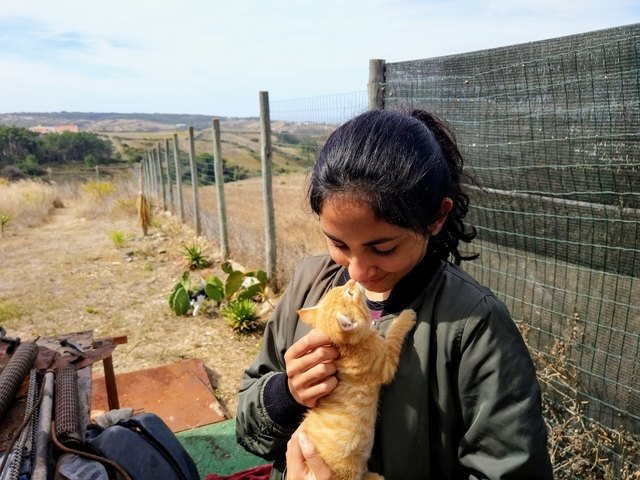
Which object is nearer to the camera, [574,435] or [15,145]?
[574,435]

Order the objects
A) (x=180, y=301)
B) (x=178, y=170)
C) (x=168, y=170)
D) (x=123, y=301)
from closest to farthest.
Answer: (x=180, y=301), (x=123, y=301), (x=178, y=170), (x=168, y=170)

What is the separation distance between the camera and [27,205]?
18891 millimetres

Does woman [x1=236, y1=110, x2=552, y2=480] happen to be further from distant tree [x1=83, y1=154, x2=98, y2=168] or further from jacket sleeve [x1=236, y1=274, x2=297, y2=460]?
distant tree [x1=83, y1=154, x2=98, y2=168]

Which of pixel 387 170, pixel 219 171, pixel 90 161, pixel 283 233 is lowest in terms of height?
pixel 90 161

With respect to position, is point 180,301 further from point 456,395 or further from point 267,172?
point 456,395

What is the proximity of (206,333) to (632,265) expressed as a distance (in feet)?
18.0

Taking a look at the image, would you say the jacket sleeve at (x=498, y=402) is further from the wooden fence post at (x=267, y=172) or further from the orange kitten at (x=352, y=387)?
the wooden fence post at (x=267, y=172)

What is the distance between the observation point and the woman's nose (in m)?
1.35

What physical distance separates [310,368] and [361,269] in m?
0.37

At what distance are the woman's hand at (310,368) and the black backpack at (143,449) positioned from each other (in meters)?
1.18

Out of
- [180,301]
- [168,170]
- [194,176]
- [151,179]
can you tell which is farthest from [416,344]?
[151,179]

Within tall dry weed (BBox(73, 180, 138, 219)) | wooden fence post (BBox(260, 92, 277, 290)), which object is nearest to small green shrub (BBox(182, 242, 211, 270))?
wooden fence post (BBox(260, 92, 277, 290))

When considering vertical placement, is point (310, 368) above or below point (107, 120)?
below

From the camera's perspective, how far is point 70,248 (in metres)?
12.8
